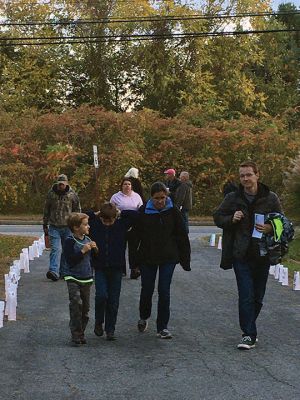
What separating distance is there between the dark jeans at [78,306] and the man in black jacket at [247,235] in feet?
4.85

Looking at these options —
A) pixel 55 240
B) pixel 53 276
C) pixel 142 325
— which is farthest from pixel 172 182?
pixel 142 325

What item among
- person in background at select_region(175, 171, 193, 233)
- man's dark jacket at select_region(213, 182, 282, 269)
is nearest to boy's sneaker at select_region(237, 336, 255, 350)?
man's dark jacket at select_region(213, 182, 282, 269)

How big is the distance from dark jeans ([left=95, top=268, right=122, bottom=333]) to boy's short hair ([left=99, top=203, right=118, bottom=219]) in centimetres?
57

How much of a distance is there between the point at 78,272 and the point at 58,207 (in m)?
4.99

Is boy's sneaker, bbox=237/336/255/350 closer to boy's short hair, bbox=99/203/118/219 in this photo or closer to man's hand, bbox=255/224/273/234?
man's hand, bbox=255/224/273/234

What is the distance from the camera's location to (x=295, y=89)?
49.1m

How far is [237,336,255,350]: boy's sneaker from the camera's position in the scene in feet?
27.2

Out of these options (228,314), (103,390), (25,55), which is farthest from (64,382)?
(25,55)

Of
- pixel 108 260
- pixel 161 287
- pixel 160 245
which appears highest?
pixel 160 245

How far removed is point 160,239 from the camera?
902cm

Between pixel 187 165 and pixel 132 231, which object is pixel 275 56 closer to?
pixel 187 165

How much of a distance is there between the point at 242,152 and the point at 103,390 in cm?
2668

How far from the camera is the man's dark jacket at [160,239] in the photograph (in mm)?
9000

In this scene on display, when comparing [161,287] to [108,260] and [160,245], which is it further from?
[108,260]
